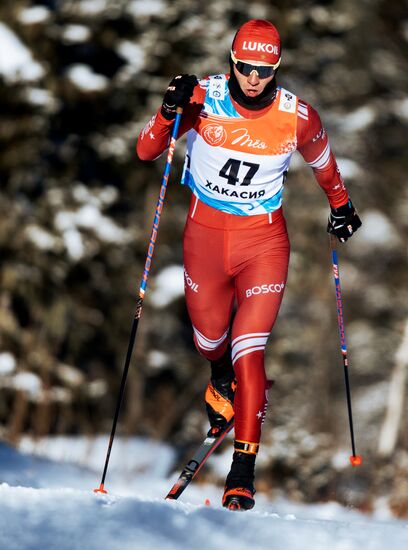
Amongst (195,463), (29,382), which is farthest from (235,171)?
(29,382)

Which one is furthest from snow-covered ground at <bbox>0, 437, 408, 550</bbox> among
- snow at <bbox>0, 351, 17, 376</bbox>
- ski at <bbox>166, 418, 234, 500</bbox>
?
snow at <bbox>0, 351, 17, 376</bbox>

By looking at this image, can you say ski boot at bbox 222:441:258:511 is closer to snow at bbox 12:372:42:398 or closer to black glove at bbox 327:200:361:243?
black glove at bbox 327:200:361:243

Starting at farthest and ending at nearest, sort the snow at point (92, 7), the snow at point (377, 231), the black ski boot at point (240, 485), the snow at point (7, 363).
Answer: the snow at point (377, 231), the snow at point (92, 7), the snow at point (7, 363), the black ski boot at point (240, 485)

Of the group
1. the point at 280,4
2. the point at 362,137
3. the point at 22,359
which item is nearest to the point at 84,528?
the point at 22,359

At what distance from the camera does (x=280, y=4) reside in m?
16.4

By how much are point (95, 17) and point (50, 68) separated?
118cm

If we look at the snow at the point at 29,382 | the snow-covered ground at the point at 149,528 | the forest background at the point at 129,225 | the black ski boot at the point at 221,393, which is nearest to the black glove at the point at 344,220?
the black ski boot at the point at 221,393

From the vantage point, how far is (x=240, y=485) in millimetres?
4328

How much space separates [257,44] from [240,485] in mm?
1998

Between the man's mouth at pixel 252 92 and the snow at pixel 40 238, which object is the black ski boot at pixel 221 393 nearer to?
the man's mouth at pixel 252 92

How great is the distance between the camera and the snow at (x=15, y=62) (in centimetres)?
1313

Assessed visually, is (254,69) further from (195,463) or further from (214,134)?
(195,463)

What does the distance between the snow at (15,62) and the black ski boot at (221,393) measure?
8.74 meters

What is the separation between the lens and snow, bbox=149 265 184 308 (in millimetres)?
14633
